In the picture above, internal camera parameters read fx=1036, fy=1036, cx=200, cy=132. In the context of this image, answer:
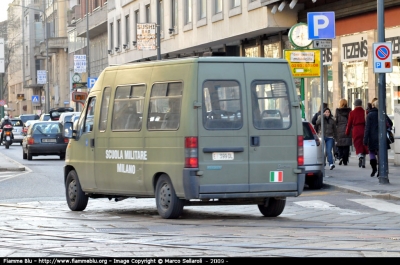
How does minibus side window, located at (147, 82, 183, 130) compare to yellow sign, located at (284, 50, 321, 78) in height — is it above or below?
below

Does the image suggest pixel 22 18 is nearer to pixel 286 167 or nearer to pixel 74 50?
Answer: pixel 74 50

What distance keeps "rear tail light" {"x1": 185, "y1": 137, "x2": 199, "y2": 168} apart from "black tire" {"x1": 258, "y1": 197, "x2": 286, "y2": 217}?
4.94 ft

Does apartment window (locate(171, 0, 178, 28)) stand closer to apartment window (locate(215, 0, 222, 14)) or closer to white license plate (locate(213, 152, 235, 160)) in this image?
apartment window (locate(215, 0, 222, 14))

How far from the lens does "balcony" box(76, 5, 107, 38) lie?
64.9 meters

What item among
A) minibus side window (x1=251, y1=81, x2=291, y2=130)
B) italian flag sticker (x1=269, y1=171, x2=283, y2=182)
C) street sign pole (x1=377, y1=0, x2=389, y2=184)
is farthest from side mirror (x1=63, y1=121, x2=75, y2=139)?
street sign pole (x1=377, y1=0, x2=389, y2=184)

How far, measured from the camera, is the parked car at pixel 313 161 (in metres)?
20.5

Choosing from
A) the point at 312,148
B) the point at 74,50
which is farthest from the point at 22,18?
the point at 312,148

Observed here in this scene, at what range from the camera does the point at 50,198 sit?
62.6 feet

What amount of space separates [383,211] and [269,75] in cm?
281

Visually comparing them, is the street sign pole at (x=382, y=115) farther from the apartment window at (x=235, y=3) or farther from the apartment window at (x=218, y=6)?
the apartment window at (x=218, y=6)

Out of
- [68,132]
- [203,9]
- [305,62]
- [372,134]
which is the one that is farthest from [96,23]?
[68,132]

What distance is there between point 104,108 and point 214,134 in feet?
8.51

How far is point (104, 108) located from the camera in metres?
15.7

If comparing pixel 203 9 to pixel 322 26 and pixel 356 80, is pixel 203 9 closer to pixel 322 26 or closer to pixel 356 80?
pixel 356 80
